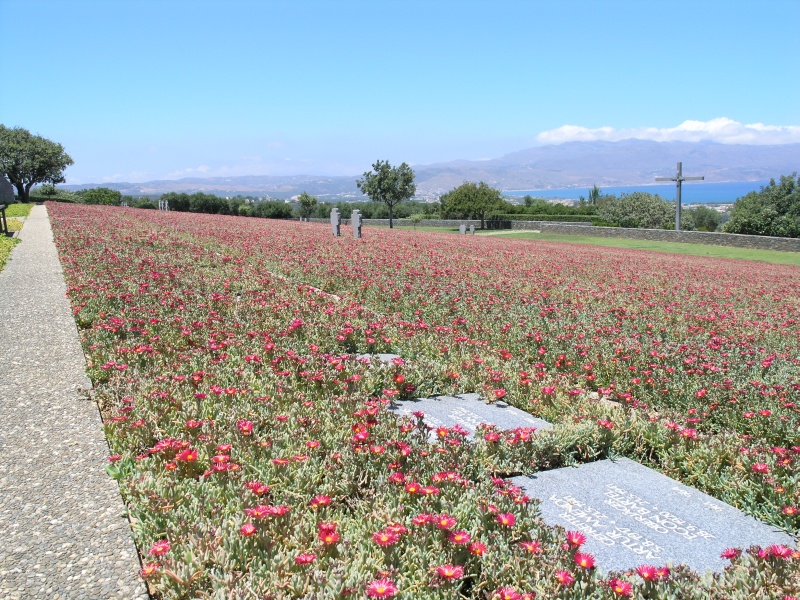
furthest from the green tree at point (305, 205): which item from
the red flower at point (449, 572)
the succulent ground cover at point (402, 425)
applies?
the red flower at point (449, 572)

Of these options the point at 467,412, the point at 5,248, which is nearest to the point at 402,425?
the point at 467,412

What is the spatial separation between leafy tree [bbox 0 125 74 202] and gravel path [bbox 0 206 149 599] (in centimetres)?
5730

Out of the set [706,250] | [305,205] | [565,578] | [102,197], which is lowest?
[706,250]

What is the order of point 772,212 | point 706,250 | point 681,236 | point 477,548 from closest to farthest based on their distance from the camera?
1. point 477,548
2. point 706,250
3. point 681,236
4. point 772,212

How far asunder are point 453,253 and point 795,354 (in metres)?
11.9

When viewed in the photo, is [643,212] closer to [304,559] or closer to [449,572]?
[449,572]

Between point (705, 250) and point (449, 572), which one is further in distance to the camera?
point (705, 250)

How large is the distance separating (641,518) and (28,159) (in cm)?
6529

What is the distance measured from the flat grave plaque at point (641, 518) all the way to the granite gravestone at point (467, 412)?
2.92 feet

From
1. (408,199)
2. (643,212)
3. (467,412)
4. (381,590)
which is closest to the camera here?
(381,590)

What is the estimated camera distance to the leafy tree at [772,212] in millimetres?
46853

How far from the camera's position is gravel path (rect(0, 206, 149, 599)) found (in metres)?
3.06

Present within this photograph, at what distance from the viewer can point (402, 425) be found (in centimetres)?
480

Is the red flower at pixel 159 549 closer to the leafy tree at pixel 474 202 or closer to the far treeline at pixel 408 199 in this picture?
the far treeline at pixel 408 199
